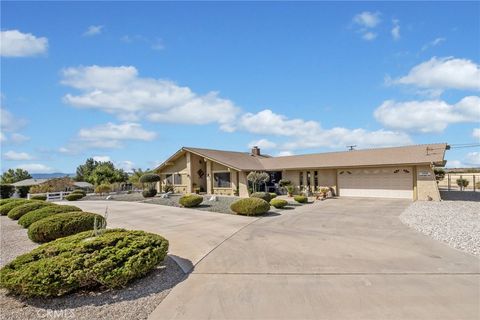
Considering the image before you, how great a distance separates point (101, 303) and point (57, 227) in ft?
18.1

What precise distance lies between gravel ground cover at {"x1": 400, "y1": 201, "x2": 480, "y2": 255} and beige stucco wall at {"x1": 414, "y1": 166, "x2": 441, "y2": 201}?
2.63 meters

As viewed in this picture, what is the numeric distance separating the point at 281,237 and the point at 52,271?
22.3 feet

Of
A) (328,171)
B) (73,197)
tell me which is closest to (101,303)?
(328,171)

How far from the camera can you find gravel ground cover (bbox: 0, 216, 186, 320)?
483cm

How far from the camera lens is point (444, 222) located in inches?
467

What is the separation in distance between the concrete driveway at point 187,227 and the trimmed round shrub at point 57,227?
2.58 metres

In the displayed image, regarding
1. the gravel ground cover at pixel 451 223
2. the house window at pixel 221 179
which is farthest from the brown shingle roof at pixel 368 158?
the gravel ground cover at pixel 451 223

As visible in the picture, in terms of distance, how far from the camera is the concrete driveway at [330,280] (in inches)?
188

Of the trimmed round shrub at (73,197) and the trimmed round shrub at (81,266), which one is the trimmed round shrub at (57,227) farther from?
the trimmed round shrub at (73,197)

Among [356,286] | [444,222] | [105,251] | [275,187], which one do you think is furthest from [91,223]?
[275,187]

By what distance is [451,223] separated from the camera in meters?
Result: 11.6

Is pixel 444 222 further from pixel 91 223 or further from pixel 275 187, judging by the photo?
pixel 275 187

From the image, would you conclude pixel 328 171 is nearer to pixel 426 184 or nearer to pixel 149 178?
pixel 426 184

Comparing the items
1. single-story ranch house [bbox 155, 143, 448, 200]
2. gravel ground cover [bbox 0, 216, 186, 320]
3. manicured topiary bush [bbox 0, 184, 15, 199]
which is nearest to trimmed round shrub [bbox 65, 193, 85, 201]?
single-story ranch house [bbox 155, 143, 448, 200]
